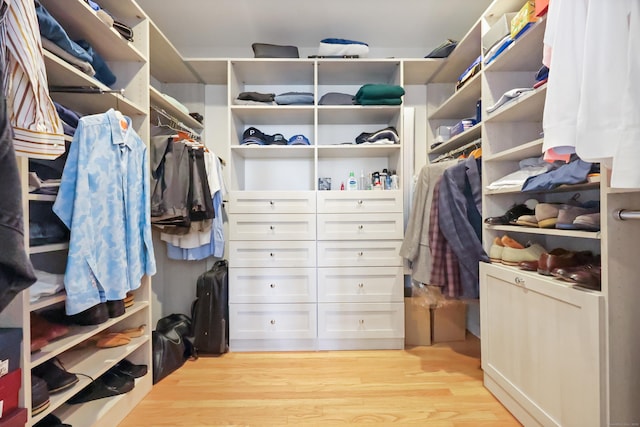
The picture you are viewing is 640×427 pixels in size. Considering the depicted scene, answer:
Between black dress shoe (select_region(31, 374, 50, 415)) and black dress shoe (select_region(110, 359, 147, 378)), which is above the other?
black dress shoe (select_region(31, 374, 50, 415))

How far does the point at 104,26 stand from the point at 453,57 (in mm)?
2101

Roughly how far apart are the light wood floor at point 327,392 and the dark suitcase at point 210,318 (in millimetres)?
89

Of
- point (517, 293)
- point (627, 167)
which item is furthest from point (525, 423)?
point (627, 167)

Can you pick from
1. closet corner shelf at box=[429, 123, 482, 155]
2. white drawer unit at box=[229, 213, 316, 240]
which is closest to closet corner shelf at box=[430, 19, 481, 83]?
closet corner shelf at box=[429, 123, 482, 155]

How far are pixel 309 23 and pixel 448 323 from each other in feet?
8.18

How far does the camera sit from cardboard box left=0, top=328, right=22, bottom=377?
0.83 meters

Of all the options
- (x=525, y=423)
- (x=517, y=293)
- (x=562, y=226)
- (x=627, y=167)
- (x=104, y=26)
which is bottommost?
(x=525, y=423)

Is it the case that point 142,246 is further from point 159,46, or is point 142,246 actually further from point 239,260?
point 159,46

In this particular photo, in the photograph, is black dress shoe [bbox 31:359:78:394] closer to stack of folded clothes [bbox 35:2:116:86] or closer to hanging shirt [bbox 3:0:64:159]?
hanging shirt [bbox 3:0:64:159]

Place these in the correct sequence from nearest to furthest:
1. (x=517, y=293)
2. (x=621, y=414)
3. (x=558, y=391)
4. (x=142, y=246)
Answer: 1. (x=621, y=414)
2. (x=558, y=391)
3. (x=517, y=293)
4. (x=142, y=246)

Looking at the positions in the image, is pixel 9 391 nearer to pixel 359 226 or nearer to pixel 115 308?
pixel 115 308

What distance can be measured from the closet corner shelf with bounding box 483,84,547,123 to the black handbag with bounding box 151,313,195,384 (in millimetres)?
2311

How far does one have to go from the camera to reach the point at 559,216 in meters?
1.09

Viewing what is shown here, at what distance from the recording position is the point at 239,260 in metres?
1.93
